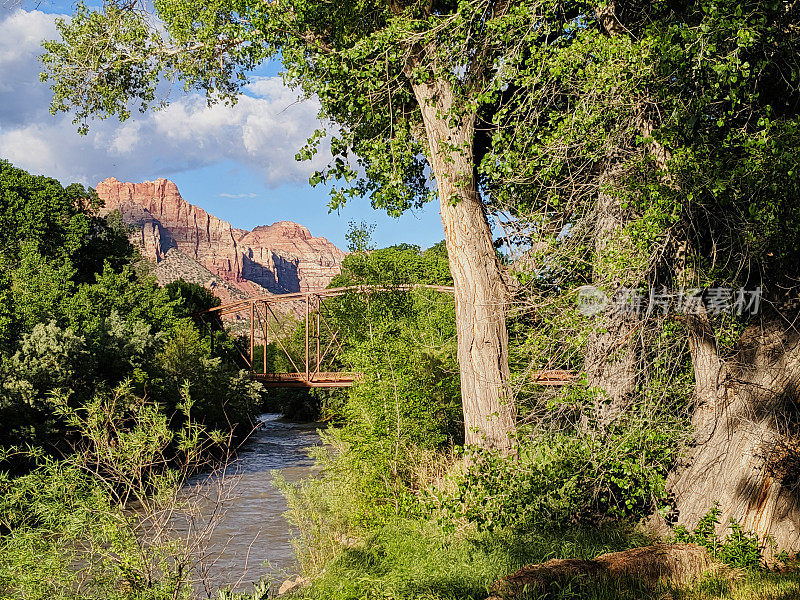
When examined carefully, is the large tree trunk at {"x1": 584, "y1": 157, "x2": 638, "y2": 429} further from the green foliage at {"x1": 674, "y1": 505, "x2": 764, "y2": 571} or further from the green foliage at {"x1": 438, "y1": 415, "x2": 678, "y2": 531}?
the green foliage at {"x1": 674, "y1": 505, "x2": 764, "y2": 571}

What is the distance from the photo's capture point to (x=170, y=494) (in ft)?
19.7

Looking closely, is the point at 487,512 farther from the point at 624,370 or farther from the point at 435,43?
the point at 435,43

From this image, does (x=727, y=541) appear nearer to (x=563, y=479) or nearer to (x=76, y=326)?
(x=563, y=479)

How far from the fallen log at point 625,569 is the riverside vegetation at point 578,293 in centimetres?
12

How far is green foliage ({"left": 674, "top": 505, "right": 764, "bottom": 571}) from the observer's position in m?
6.48

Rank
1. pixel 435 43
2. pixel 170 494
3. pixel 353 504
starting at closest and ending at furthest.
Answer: pixel 170 494 → pixel 435 43 → pixel 353 504

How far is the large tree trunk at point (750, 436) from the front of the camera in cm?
685

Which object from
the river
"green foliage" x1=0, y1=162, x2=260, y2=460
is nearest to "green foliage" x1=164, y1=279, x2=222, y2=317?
"green foliage" x1=0, y1=162, x2=260, y2=460

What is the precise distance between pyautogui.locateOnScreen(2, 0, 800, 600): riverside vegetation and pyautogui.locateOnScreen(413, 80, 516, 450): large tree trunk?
31 mm

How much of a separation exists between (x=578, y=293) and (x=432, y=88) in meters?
3.51

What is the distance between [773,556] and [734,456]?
38.9 inches

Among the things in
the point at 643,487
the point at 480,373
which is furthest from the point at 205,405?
the point at 643,487

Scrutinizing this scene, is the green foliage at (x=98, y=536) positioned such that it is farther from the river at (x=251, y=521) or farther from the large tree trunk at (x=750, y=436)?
the large tree trunk at (x=750, y=436)

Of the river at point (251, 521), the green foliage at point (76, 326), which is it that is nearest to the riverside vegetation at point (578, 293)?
the river at point (251, 521)
